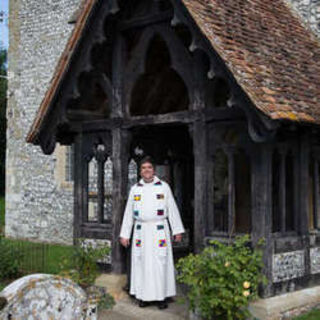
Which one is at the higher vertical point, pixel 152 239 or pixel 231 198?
pixel 231 198

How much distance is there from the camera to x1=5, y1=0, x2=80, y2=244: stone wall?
57.8 ft

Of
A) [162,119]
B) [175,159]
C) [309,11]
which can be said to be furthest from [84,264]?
[309,11]

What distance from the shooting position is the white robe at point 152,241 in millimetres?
7215

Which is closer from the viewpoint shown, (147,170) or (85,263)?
(147,170)

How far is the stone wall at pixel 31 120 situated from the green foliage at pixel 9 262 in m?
6.77

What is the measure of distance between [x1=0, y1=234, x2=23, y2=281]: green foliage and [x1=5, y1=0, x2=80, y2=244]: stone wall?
267 inches

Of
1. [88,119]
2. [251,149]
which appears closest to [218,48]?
[251,149]

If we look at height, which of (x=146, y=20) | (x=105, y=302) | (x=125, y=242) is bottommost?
(x=105, y=302)

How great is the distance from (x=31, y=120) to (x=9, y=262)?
8.98 meters

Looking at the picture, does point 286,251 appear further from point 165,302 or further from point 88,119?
point 88,119

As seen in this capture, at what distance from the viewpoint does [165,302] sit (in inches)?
291

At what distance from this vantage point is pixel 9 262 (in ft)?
32.9

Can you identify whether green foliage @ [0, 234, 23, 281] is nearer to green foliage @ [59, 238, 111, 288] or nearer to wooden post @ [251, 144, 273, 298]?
green foliage @ [59, 238, 111, 288]

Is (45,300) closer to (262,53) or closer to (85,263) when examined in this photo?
(85,263)
